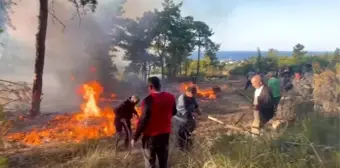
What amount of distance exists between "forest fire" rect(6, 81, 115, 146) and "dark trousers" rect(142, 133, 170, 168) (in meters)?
3.38

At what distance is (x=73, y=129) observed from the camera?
1070 cm

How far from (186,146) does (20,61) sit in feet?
73.7

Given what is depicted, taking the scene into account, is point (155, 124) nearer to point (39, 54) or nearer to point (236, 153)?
point (236, 153)

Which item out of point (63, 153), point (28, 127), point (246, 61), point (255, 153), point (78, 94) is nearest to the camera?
point (255, 153)

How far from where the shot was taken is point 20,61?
25.7m

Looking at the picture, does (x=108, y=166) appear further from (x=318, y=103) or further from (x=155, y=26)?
(x=155, y=26)

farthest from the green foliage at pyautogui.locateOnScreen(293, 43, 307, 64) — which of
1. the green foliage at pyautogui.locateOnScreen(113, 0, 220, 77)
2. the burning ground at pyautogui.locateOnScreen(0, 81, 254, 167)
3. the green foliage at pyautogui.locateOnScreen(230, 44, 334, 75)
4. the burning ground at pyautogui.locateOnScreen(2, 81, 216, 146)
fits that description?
the burning ground at pyautogui.locateOnScreen(2, 81, 216, 146)

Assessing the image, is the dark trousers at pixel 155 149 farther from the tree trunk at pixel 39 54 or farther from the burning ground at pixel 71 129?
the tree trunk at pixel 39 54

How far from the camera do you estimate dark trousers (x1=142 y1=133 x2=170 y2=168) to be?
5320mm

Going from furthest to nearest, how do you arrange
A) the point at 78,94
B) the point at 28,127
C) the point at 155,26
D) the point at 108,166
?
the point at 155,26
the point at 78,94
the point at 28,127
the point at 108,166

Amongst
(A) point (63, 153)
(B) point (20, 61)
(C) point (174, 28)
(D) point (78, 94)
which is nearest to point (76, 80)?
(D) point (78, 94)

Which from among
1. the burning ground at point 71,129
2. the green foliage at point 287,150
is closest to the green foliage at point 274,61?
the burning ground at point 71,129

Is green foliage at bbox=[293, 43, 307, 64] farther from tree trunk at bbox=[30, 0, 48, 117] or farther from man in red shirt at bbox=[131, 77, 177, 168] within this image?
man in red shirt at bbox=[131, 77, 177, 168]

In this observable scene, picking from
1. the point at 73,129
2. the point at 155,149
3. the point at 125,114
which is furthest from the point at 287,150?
the point at 73,129
